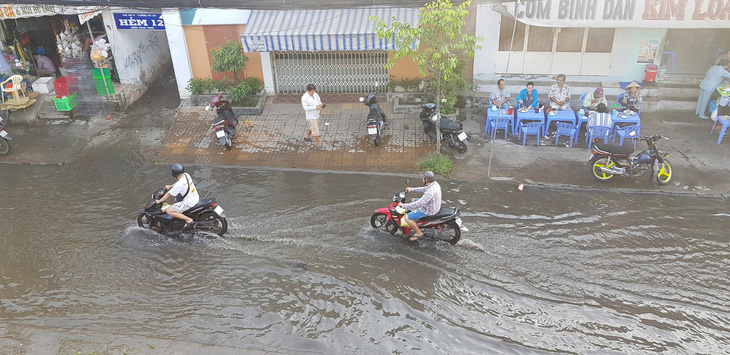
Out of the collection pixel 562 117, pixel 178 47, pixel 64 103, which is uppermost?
pixel 178 47

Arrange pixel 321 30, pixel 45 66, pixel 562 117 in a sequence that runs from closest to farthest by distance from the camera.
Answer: pixel 562 117 → pixel 321 30 → pixel 45 66

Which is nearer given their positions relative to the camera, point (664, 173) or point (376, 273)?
point (376, 273)

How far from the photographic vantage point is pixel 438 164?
10250mm

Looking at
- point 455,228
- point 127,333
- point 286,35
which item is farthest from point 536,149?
point 127,333

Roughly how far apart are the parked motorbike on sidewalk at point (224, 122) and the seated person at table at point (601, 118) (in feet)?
27.1

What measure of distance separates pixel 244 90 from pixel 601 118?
8810mm

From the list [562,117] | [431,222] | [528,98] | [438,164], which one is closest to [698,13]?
[562,117]

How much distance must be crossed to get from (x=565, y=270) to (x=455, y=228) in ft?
5.67

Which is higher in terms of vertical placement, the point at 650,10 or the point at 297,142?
the point at 650,10

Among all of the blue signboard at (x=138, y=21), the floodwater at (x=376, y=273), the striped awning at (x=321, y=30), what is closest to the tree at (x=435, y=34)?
the striped awning at (x=321, y=30)

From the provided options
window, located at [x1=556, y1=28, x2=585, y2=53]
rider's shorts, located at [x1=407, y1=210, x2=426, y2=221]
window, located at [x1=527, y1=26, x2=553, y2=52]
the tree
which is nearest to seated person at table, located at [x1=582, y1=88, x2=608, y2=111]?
window, located at [x1=556, y1=28, x2=585, y2=53]

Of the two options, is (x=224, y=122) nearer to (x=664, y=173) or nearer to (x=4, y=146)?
(x=4, y=146)

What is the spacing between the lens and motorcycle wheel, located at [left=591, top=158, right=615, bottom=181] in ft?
31.4

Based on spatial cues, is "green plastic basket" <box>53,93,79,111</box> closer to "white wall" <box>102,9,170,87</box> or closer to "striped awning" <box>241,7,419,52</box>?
"white wall" <box>102,9,170,87</box>
